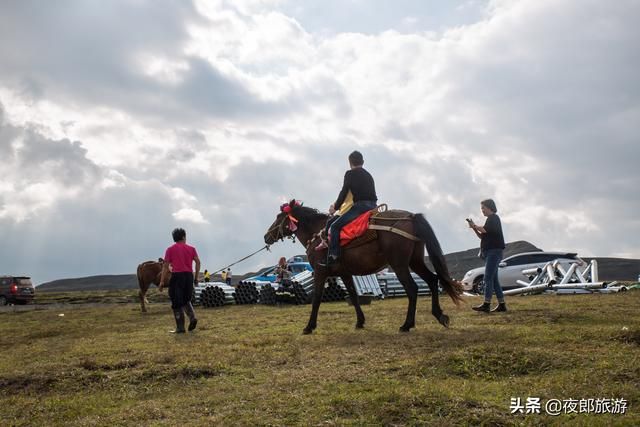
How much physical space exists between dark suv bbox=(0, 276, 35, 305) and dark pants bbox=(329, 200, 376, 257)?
31.7 metres

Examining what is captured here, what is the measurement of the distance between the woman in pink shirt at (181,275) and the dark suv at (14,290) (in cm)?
2751

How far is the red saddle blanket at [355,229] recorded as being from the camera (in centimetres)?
966

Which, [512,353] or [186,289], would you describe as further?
[186,289]

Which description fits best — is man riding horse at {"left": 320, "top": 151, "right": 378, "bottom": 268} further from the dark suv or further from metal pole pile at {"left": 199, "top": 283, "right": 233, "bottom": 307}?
the dark suv

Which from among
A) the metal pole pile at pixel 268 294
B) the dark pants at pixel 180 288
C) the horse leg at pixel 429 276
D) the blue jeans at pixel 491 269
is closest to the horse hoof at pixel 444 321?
the horse leg at pixel 429 276

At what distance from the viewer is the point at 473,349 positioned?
6.64 metres

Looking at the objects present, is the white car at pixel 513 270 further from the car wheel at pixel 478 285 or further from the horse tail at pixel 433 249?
the horse tail at pixel 433 249

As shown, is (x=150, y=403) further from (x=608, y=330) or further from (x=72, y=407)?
(x=608, y=330)

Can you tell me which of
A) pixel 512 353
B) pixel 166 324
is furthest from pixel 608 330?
pixel 166 324

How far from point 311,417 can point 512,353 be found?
2.92 meters

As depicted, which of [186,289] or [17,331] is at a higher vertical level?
[186,289]

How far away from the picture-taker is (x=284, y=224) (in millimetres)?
12281

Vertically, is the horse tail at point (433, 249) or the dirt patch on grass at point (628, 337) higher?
the horse tail at point (433, 249)

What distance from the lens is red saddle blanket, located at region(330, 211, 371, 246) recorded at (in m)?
9.66
